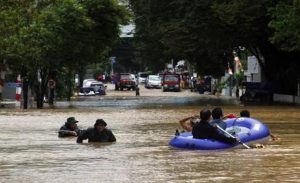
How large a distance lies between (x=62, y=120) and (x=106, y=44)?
718 inches

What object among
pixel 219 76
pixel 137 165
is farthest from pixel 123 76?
pixel 137 165

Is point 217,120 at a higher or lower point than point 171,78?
lower

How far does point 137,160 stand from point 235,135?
136 inches

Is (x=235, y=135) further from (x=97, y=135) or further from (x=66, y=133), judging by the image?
(x=66, y=133)

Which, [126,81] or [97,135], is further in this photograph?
[126,81]

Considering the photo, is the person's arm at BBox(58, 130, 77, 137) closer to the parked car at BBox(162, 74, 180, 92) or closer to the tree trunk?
the tree trunk

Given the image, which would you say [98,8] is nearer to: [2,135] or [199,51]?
[199,51]

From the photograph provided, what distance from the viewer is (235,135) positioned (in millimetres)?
19500

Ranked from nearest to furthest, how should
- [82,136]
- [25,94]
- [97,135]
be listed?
[97,135]
[82,136]
[25,94]

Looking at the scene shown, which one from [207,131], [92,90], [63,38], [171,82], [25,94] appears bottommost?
[207,131]

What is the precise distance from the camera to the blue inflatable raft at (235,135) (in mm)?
18922

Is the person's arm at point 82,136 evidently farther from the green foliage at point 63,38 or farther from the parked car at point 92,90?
the parked car at point 92,90

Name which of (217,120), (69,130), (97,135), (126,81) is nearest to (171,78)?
(126,81)

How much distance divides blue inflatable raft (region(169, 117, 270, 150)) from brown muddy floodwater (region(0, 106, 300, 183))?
319 mm
